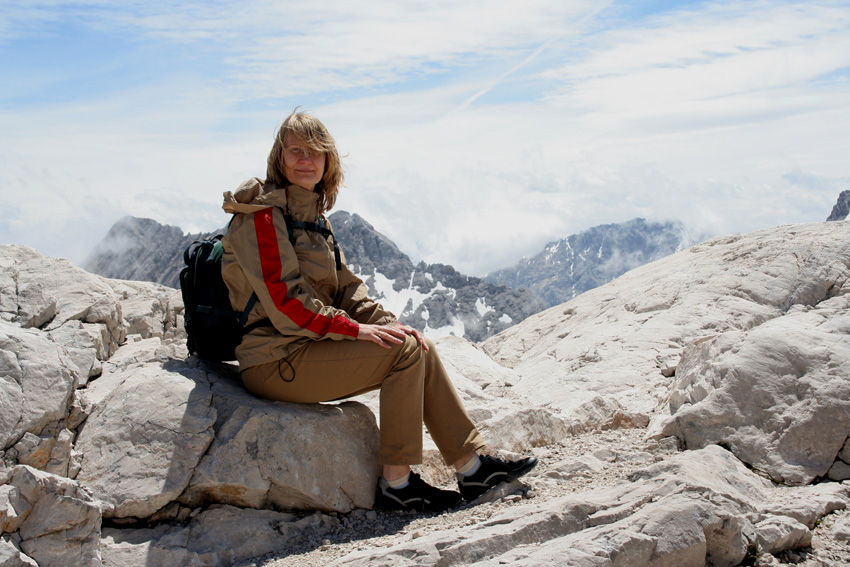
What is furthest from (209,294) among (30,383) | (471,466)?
(471,466)

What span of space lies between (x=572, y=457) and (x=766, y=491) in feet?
6.68

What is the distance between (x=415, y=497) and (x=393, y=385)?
1.19 m

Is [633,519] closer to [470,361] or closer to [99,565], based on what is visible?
[99,565]

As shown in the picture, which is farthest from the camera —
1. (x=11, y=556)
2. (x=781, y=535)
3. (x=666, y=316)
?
(x=666, y=316)

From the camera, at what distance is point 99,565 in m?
5.25

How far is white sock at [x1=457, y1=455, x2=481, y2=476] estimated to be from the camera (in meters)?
6.77

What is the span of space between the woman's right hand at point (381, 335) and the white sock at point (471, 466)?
148 centimetres

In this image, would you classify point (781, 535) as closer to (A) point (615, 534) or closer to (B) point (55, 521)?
(A) point (615, 534)

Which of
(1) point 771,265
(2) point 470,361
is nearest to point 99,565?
(2) point 470,361

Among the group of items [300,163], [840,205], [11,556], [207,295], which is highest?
[300,163]

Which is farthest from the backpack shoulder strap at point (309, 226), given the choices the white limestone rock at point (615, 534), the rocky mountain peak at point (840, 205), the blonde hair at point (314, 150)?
the rocky mountain peak at point (840, 205)

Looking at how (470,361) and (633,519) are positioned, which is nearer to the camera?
(633,519)

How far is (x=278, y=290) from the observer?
6.32 metres

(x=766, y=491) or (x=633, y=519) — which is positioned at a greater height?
(x=633, y=519)
